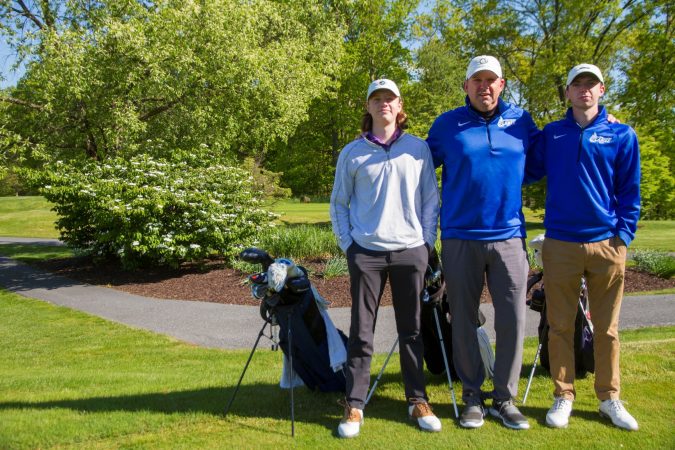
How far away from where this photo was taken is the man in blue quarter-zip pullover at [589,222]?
11.6 ft

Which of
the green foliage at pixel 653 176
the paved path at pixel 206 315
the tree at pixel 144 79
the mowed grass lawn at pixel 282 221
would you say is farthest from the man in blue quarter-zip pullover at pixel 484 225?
the green foliage at pixel 653 176

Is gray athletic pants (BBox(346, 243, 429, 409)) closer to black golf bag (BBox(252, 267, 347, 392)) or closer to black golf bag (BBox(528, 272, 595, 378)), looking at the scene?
black golf bag (BBox(252, 267, 347, 392))

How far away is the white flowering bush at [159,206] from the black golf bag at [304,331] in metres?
7.52

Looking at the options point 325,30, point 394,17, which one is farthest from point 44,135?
point 394,17

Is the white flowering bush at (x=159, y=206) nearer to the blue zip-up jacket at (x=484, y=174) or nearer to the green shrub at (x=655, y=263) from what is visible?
the green shrub at (x=655, y=263)

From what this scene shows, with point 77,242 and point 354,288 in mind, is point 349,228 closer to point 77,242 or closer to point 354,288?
point 354,288

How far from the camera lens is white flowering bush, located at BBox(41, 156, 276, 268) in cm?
1134

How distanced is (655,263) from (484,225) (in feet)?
28.6

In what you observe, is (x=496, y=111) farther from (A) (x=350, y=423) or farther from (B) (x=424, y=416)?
(A) (x=350, y=423)

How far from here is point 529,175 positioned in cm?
388

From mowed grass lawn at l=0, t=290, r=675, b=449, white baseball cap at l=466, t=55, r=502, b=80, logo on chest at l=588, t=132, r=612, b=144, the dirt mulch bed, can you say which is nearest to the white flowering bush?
the dirt mulch bed

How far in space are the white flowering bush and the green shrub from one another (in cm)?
775

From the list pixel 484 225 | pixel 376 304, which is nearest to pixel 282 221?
pixel 376 304

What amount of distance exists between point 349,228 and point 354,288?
40 cm
